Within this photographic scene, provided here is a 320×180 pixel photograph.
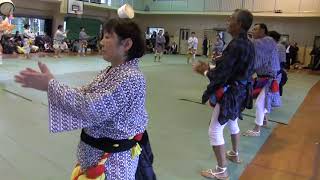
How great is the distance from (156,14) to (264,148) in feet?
72.0

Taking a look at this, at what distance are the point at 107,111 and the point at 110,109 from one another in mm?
17

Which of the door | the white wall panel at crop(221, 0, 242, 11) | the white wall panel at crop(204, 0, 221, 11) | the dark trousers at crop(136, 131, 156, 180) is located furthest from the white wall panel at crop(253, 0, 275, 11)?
the dark trousers at crop(136, 131, 156, 180)

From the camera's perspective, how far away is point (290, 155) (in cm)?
427

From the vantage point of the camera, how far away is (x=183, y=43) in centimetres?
2541

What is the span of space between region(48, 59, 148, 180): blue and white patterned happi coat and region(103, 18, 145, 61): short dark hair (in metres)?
0.05

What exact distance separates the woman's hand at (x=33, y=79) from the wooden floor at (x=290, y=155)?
2556 millimetres

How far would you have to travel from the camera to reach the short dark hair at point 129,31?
1.70m

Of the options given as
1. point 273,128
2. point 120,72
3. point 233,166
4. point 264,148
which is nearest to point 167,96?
point 273,128

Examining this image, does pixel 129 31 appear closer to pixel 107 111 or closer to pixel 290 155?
pixel 107 111

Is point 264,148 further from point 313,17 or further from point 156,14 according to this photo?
point 156,14

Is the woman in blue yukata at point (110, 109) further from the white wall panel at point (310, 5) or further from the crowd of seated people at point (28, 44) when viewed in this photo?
the white wall panel at point (310, 5)

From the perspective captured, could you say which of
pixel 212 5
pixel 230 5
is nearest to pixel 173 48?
pixel 212 5

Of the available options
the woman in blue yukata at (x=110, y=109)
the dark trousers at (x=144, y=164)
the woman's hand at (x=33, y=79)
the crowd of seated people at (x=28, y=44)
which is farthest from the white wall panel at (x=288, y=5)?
the woman's hand at (x=33, y=79)

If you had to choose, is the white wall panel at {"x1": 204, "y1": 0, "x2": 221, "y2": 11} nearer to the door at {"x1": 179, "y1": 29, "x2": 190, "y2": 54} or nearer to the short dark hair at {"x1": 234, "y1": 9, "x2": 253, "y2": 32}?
the door at {"x1": 179, "y1": 29, "x2": 190, "y2": 54}
